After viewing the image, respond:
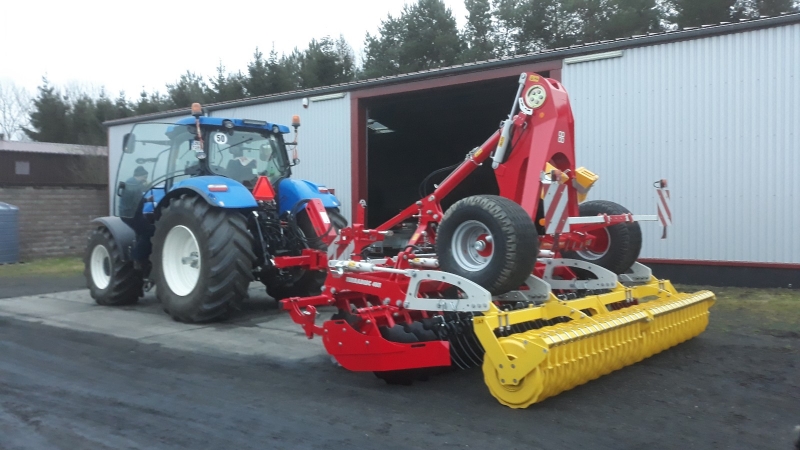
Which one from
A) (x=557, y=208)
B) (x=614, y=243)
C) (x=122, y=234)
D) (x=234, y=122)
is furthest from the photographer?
(x=122, y=234)

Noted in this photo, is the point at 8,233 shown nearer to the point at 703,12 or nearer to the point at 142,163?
the point at 142,163

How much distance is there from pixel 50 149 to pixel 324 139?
787 inches

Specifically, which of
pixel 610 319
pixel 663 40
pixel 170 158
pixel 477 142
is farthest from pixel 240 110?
pixel 610 319

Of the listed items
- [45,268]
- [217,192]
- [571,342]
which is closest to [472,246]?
[571,342]

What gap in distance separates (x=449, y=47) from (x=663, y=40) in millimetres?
21896

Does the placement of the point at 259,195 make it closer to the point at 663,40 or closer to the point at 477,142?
the point at 663,40

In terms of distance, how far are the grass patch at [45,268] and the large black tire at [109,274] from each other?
476 cm

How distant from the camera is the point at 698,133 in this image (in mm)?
9812

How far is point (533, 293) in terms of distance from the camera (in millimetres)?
5098

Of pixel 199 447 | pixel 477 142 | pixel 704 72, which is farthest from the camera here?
pixel 477 142

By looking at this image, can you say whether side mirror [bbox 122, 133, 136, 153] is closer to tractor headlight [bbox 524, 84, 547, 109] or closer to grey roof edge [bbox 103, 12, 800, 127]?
tractor headlight [bbox 524, 84, 547, 109]

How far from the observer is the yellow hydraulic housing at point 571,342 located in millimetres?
4191

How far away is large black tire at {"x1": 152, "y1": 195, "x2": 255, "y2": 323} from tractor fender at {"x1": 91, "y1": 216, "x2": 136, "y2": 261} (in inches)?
40.9

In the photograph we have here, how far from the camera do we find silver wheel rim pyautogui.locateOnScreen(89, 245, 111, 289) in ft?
29.7
